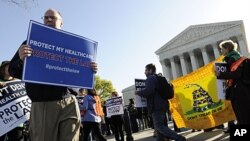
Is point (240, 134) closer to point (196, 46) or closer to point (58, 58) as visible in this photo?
point (58, 58)

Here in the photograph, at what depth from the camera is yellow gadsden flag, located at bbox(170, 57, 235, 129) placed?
35.9ft

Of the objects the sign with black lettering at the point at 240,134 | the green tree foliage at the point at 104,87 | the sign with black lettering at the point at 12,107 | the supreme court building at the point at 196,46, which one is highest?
the supreme court building at the point at 196,46

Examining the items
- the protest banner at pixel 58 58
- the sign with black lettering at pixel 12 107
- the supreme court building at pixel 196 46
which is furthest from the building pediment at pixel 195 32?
the protest banner at pixel 58 58

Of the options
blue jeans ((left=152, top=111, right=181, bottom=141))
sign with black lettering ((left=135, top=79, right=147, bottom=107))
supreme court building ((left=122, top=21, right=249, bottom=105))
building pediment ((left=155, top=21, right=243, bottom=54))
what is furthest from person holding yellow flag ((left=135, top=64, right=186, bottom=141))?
building pediment ((left=155, top=21, right=243, bottom=54))

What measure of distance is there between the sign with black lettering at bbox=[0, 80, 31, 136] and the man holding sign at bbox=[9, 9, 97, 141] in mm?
2712

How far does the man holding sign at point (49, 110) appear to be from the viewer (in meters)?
3.79

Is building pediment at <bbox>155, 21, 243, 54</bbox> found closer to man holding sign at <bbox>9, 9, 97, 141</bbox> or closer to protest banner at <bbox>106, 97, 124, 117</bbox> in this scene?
protest banner at <bbox>106, 97, 124, 117</bbox>

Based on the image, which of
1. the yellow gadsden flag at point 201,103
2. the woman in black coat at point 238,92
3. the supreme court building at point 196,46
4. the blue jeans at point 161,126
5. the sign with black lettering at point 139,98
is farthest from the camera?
the supreme court building at point 196,46

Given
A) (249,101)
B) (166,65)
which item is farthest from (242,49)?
(249,101)

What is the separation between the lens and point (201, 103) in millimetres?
11195

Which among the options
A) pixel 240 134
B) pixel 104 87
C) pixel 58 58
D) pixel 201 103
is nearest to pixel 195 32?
pixel 104 87

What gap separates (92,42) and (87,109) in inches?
224

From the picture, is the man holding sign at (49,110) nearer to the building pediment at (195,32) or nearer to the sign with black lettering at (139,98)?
the sign with black lettering at (139,98)

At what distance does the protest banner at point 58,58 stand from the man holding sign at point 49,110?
0.10 metres
